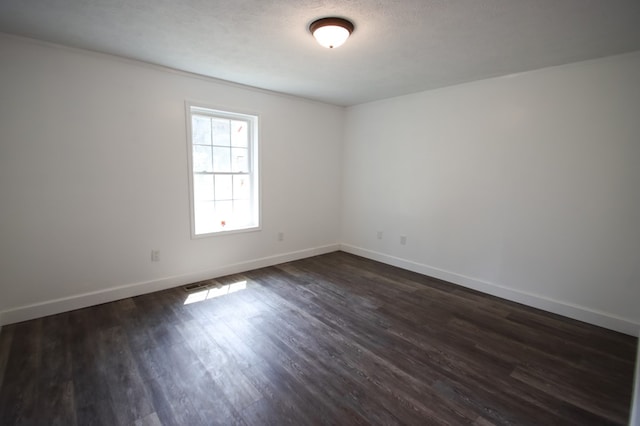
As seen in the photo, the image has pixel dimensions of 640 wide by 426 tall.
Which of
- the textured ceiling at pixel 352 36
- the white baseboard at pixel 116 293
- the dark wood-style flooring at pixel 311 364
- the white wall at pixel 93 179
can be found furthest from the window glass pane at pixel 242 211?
the textured ceiling at pixel 352 36

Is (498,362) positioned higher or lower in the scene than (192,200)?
lower

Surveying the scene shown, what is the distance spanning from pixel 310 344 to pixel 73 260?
247 centimetres

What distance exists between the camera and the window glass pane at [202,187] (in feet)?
12.0

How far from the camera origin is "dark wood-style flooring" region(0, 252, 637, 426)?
5.62 feet

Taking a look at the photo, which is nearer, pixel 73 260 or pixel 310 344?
pixel 310 344

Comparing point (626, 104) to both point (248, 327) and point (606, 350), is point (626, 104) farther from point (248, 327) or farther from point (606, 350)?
point (248, 327)

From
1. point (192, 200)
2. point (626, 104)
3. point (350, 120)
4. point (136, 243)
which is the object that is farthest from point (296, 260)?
point (626, 104)

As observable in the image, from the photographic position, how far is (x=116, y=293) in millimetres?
3088

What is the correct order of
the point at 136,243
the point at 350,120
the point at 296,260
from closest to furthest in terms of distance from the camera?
the point at 136,243, the point at 296,260, the point at 350,120

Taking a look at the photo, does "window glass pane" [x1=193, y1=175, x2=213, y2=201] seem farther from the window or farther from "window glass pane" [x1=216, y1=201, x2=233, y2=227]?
"window glass pane" [x1=216, y1=201, x2=233, y2=227]

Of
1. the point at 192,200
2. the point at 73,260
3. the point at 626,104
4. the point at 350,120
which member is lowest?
the point at 73,260

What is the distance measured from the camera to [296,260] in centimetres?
466

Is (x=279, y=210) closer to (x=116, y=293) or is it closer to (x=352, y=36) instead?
(x=116, y=293)

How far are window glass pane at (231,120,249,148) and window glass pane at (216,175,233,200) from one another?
0.49m
